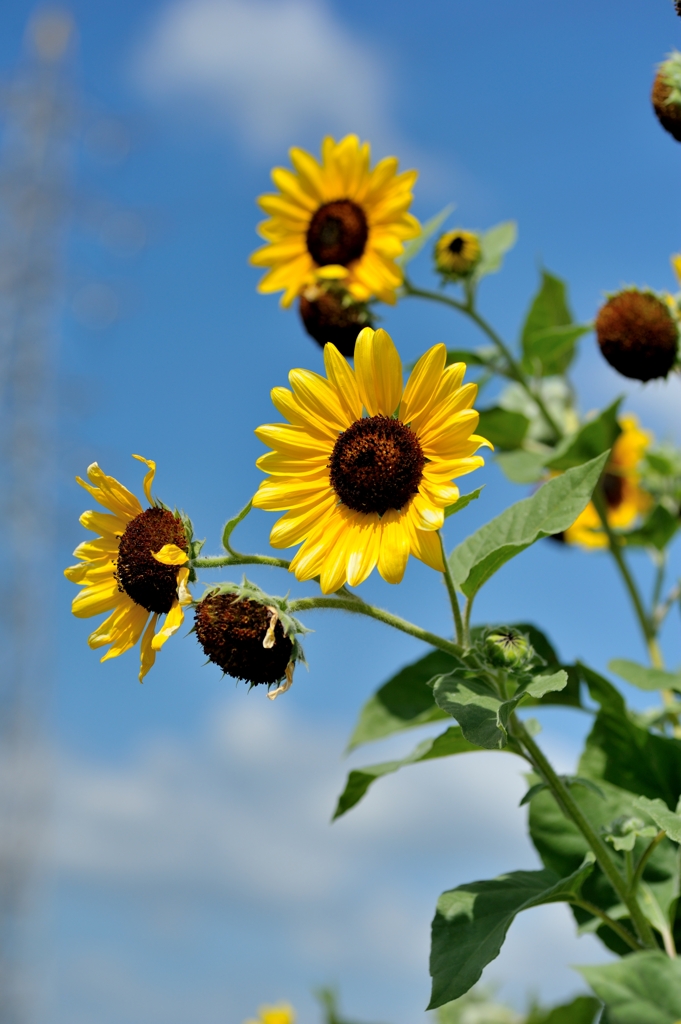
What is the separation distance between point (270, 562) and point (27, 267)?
44.8 ft

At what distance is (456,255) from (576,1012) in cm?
154

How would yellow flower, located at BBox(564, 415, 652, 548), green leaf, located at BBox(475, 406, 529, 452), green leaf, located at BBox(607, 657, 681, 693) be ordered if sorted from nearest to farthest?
1. green leaf, located at BBox(607, 657, 681, 693)
2. green leaf, located at BBox(475, 406, 529, 452)
3. yellow flower, located at BBox(564, 415, 652, 548)

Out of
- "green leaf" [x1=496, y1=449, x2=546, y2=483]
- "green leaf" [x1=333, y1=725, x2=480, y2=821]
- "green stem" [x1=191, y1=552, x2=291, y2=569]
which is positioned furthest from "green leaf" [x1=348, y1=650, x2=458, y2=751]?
"green stem" [x1=191, y1=552, x2=291, y2=569]

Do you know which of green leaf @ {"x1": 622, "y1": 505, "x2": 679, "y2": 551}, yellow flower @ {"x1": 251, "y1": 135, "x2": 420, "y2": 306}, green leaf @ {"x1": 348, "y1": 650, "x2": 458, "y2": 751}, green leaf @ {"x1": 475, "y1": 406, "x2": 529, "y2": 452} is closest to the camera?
green leaf @ {"x1": 348, "y1": 650, "x2": 458, "y2": 751}

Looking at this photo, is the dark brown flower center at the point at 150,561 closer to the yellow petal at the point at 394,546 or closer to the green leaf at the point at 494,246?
the yellow petal at the point at 394,546

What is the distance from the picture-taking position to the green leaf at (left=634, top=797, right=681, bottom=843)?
1.25 meters

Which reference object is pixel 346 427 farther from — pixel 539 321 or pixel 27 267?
pixel 27 267

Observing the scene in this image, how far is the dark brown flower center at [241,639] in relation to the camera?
126cm

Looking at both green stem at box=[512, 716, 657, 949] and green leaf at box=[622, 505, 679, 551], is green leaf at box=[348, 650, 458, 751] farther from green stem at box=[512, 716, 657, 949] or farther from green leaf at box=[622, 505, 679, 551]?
A: green leaf at box=[622, 505, 679, 551]

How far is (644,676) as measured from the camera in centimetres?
190

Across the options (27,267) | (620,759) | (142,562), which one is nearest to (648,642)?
(620,759)

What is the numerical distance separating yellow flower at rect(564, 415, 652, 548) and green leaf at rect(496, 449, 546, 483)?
0.78m

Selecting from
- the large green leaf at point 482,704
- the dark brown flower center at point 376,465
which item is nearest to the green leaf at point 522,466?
the dark brown flower center at point 376,465

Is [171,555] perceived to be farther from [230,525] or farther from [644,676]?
[644,676]
